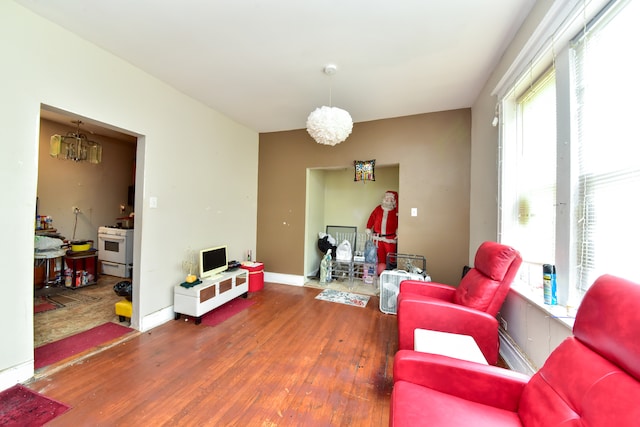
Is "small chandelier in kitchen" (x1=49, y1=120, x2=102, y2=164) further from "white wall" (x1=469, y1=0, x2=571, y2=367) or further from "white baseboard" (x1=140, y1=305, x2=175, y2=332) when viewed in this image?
"white wall" (x1=469, y1=0, x2=571, y2=367)

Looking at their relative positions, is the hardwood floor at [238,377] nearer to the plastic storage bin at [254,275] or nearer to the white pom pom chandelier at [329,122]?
the plastic storage bin at [254,275]

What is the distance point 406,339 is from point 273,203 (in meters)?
3.01

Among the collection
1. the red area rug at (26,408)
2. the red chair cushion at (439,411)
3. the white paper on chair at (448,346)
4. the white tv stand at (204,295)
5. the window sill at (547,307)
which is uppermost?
the window sill at (547,307)

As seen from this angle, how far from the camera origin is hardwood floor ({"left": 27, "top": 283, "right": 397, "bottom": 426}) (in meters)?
1.41

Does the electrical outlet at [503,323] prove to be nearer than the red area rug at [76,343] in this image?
No

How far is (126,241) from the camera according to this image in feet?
12.6

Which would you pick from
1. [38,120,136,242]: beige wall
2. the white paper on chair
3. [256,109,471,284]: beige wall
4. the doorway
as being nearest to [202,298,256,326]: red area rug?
[256,109,471,284]: beige wall

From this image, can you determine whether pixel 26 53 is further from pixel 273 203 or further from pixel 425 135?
pixel 425 135

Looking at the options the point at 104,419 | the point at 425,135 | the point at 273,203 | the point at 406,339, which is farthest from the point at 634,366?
the point at 273,203

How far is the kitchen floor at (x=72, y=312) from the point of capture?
2.28 m

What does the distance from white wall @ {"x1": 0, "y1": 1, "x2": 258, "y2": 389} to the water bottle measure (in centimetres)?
336

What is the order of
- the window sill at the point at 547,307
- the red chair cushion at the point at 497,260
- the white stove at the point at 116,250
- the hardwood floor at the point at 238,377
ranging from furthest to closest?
the white stove at the point at 116,250 < the red chair cushion at the point at 497,260 < the hardwood floor at the point at 238,377 < the window sill at the point at 547,307

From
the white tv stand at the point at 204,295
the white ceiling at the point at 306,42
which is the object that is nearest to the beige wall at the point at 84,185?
the white ceiling at the point at 306,42

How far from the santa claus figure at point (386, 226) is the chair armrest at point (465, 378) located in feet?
9.71
